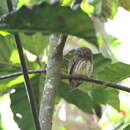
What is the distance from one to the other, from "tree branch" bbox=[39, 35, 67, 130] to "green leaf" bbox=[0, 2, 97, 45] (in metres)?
0.39

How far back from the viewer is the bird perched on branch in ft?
5.88

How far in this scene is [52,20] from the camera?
770 millimetres

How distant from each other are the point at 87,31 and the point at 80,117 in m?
3.38

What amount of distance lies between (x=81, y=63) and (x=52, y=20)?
1214mm

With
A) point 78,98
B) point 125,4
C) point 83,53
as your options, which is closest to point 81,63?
point 83,53

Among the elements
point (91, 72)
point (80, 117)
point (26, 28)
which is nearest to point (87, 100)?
point (91, 72)

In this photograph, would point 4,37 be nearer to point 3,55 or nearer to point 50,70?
point 3,55

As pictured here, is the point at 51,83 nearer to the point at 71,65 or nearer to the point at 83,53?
the point at 71,65

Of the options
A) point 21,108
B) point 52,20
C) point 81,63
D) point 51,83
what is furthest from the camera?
point 81,63

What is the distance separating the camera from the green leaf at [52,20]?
0.74 meters

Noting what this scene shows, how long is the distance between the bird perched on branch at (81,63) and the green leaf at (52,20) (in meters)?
0.95

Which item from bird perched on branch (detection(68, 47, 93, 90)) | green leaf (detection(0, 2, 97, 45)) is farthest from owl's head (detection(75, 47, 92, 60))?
green leaf (detection(0, 2, 97, 45))

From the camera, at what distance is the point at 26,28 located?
32.2 inches

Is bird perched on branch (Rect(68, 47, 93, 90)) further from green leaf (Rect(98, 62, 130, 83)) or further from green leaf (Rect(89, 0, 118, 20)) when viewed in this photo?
green leaf (Rect(89, 0, 118, 20))
